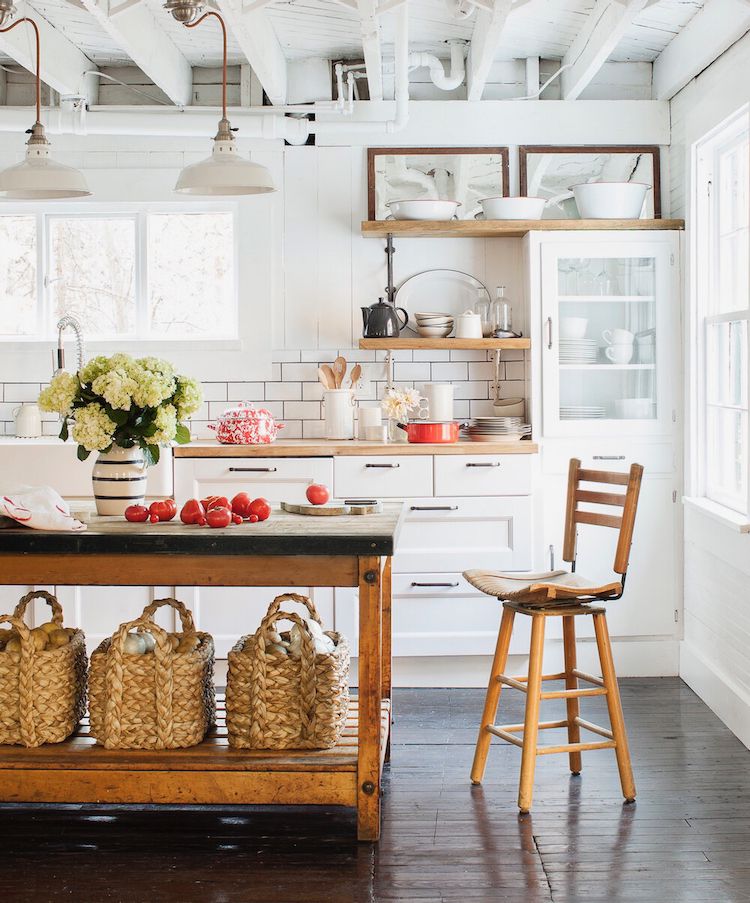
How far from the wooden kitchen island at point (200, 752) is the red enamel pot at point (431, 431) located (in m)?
1.96

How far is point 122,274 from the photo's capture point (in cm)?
590

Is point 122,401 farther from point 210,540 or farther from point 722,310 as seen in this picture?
point 722,310

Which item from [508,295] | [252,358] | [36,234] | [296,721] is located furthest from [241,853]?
[36,234]

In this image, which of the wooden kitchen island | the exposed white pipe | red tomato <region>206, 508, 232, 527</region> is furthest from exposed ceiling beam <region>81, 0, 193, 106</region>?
the wooden kitchen island

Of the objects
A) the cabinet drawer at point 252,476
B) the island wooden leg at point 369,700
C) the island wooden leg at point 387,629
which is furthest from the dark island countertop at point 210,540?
the cabinet drawer at point 252,476

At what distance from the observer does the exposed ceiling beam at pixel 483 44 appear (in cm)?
419

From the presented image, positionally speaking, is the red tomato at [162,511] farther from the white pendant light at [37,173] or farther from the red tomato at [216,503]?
the white pendant light at [37,173]

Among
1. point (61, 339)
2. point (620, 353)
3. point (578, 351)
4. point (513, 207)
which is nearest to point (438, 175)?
point (513, 207)

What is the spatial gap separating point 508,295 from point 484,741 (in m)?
2.68

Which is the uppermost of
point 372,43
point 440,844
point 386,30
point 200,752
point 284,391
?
point 386,30

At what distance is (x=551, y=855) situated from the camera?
329 cm

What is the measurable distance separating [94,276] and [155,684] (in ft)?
10.3

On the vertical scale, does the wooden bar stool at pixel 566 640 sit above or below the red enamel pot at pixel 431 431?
below

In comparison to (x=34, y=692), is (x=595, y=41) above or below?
above
